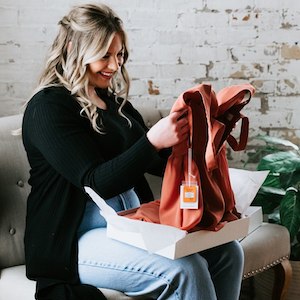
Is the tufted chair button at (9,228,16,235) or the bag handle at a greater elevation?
the bag handle

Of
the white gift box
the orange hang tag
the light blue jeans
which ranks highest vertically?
the orange hang tag

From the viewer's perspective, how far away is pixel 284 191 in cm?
239

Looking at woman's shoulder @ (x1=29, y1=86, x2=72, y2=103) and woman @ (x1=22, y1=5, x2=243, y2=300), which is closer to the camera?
woman @ (x1=22, y1=5, x2=243, y2=300)

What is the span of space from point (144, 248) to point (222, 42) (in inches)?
48.0

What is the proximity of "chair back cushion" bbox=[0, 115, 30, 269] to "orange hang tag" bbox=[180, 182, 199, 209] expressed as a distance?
1.94ft

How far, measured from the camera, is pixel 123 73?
2.00 metres

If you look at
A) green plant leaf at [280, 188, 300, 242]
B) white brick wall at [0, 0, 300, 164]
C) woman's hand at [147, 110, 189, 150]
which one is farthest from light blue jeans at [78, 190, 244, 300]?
white brick wall at [0, 0, 300, 164]

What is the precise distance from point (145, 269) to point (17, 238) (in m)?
0.51

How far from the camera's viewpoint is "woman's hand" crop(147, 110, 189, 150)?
5.24 feet

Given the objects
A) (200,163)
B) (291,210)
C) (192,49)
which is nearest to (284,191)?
(291,210)

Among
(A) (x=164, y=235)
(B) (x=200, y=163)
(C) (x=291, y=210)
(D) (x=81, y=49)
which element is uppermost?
(D) (x=81, y=49)

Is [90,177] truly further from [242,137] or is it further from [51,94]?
[242,137]

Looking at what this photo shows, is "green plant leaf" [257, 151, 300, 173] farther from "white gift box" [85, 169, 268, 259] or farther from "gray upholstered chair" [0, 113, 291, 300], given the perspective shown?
"white gift box" [85, 169, 268, 259]

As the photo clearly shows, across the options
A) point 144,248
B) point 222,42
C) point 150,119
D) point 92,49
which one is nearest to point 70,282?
point 144,248
